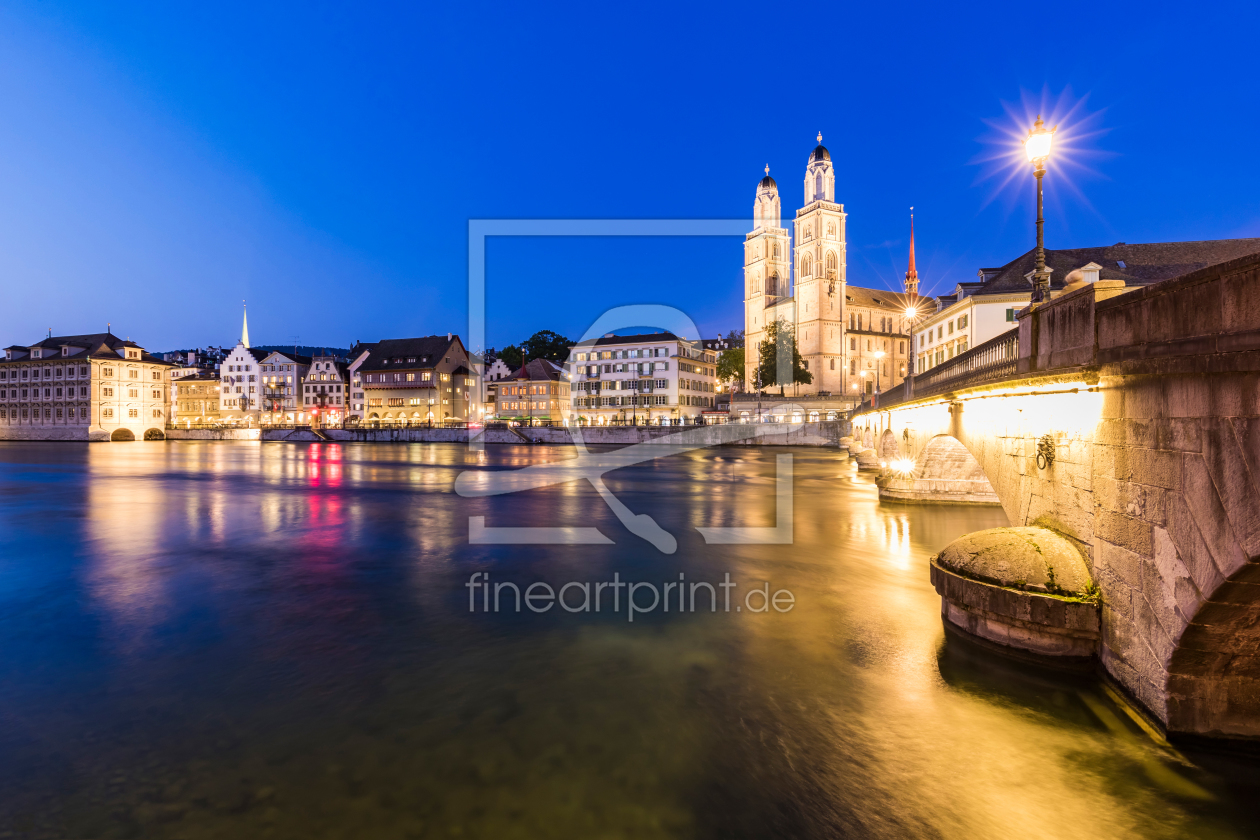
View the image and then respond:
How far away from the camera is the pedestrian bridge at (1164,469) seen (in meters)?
5.55

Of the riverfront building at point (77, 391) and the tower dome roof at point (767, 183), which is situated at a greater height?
the tower dome roof at point (767, 183)

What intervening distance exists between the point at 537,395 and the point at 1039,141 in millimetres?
100186

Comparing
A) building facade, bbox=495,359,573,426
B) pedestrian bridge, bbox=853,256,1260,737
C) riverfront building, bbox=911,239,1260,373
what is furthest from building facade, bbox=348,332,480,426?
pedestrian bridge, bbox=853,256,1260,737

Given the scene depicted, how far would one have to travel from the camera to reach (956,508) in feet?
90.4

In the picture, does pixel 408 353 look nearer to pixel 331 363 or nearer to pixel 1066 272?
pixel 331 363

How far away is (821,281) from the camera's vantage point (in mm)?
118250

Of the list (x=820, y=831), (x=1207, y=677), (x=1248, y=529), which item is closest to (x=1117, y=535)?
(x=1207, y=677)

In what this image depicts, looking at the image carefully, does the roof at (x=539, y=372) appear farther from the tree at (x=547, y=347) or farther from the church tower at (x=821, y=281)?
the church tower at (x=821, y=281)

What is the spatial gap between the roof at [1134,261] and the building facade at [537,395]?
218 ft

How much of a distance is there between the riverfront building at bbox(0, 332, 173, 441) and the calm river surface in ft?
361

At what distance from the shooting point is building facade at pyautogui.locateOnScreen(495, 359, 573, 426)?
353ft

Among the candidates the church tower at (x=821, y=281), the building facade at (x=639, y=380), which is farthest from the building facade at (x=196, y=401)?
the church tower at (x=821, y=281)

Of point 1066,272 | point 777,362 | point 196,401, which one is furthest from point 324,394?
point 1066,272

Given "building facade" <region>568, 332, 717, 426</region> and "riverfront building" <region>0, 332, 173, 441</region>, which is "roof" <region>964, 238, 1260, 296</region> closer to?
"building facade" <region>568, 332, 717, 426</region>
